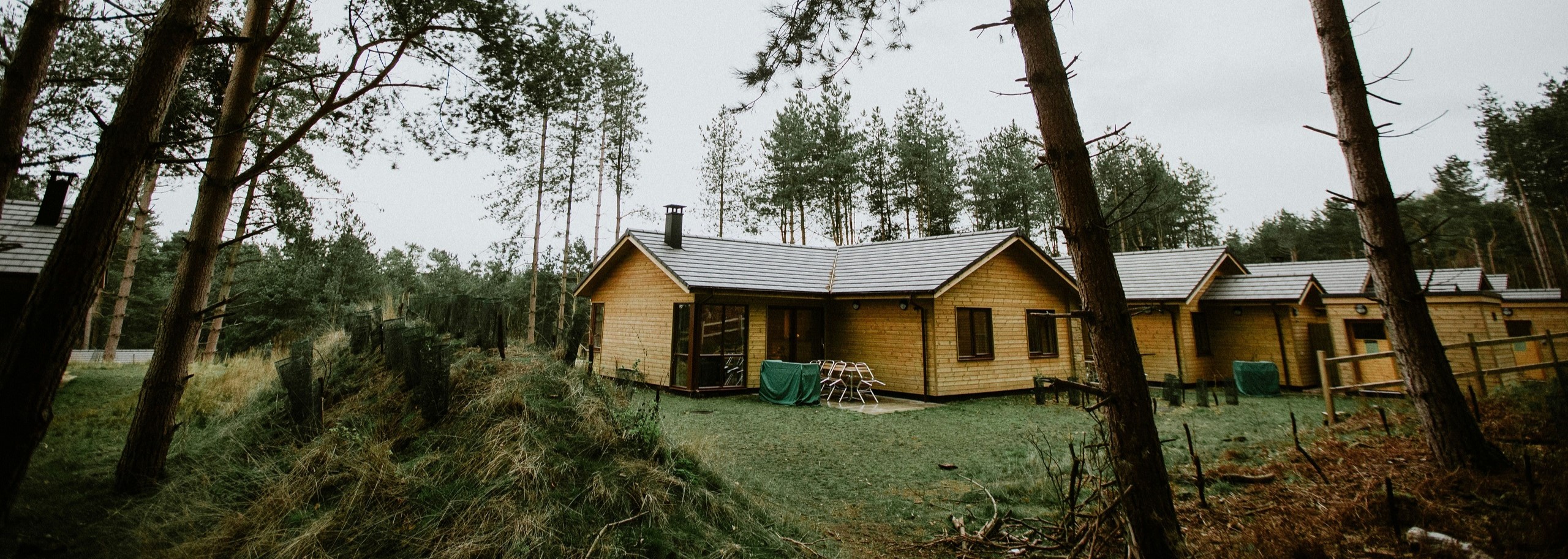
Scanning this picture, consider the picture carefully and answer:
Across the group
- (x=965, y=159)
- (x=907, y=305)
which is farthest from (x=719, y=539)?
(x=965, y=159)

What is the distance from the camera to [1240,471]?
15.3 feet

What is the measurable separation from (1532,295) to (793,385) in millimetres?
23221

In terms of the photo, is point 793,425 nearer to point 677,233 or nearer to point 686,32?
point 686,32

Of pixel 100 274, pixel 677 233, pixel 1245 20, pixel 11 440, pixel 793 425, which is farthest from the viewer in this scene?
pixel 677 233

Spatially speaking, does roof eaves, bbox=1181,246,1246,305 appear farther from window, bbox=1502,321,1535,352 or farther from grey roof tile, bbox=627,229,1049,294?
window, bbox=1502,321,1535,352


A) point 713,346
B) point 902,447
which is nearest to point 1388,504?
point 902,447

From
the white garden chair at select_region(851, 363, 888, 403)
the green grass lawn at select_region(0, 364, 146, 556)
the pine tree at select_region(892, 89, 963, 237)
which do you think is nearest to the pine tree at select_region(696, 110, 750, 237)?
the pine tree at select_region(892, 89, 963, 237)

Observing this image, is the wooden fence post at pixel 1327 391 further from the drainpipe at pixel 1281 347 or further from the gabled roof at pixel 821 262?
the drainpipe at pixel 1281 347

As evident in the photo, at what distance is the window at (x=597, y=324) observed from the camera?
49.0 ft

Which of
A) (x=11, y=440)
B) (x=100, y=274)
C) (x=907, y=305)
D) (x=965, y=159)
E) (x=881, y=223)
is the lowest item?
(x=11, y=440)

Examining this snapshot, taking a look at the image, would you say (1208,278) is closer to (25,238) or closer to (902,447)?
(902,447)

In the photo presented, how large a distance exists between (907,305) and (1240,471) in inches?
287

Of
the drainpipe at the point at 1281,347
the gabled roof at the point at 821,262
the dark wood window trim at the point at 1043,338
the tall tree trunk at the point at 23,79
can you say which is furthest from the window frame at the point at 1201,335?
the tall tree trunk at the point at 23,79

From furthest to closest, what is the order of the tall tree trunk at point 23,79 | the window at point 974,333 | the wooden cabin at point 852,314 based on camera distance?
1. the window at point 974,333
2. the wooden cabin at point 852,314
3. the tall tree trunk at point 23,79
